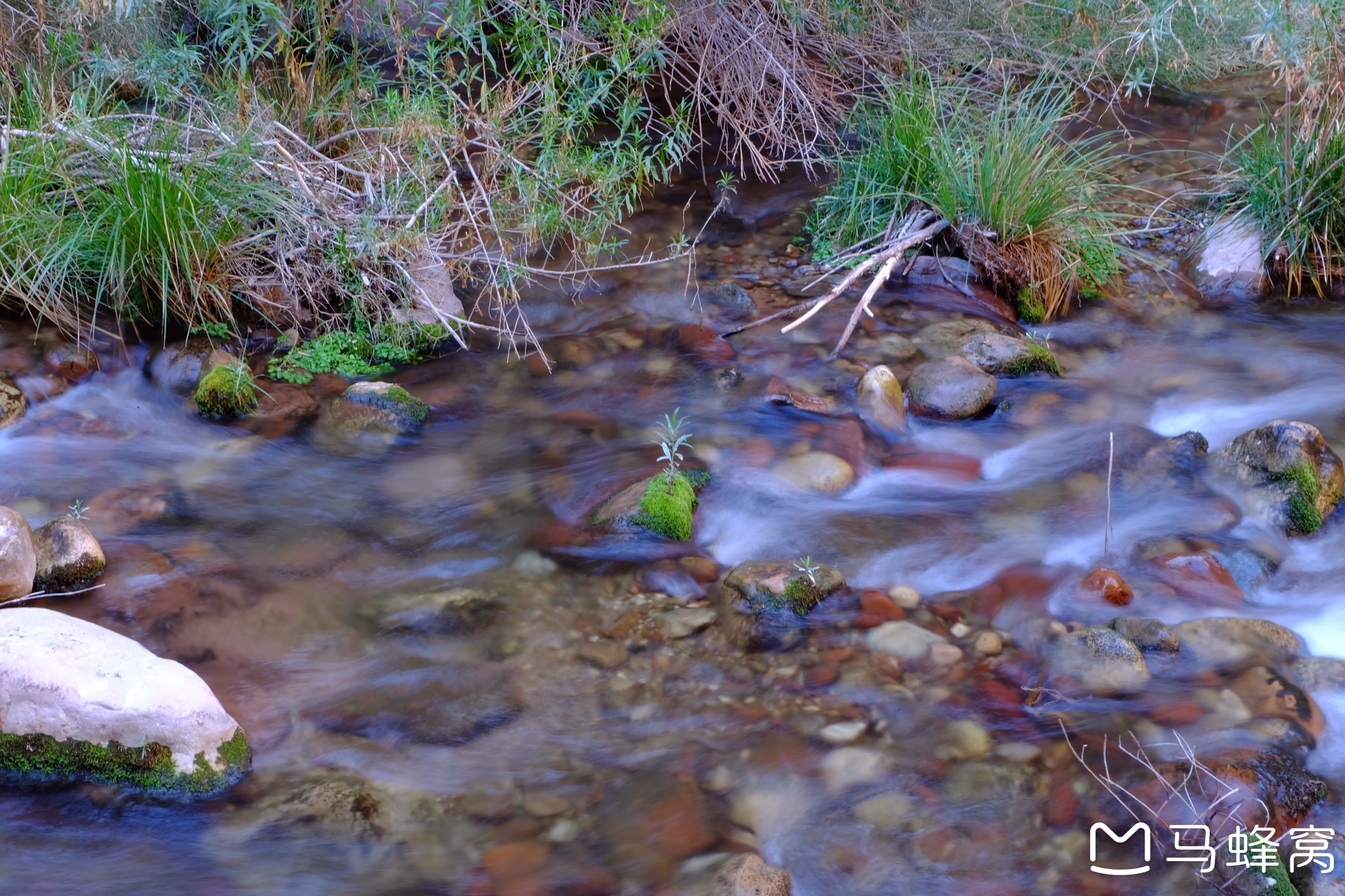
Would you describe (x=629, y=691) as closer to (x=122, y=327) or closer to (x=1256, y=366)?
(x=122, y=327)

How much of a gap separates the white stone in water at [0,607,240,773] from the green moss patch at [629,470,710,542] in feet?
5.07

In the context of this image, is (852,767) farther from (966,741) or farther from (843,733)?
(966,741)

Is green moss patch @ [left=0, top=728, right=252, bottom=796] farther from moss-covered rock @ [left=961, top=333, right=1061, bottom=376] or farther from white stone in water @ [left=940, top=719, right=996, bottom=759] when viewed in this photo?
moss-covered rock @ [left=961, top=333, right=1061, bottom=376]

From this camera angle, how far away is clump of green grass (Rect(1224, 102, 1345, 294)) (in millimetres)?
5043

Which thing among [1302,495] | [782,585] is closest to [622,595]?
[782,585]

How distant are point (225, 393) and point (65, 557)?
3.82 feet

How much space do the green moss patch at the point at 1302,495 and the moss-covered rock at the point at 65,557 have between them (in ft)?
13.1

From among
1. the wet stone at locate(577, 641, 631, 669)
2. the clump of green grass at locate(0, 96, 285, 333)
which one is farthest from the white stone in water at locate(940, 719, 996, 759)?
the clump of green grass at locate(0, 96, 285, 333)

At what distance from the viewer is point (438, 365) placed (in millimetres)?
4746

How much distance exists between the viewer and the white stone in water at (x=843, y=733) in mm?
2842

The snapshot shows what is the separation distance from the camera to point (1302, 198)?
16.9 ft

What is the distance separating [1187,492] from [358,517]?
3049 mm

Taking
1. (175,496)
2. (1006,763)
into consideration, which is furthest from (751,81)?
(1006,763)

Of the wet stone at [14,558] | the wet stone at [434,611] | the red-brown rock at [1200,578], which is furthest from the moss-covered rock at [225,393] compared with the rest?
the red-brown rock at [1200,578]
